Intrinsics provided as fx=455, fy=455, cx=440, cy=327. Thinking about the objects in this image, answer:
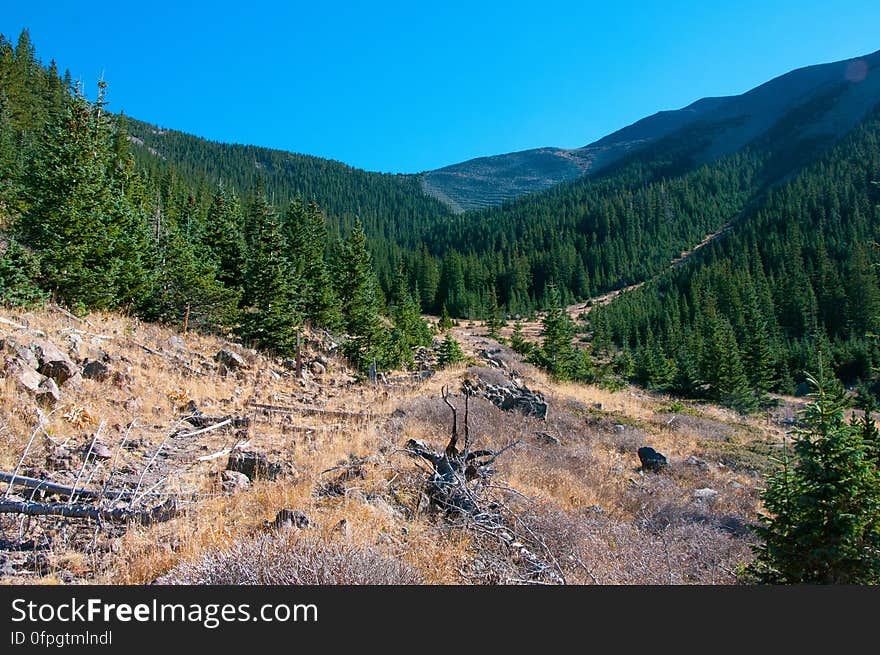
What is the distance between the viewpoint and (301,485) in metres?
6.08

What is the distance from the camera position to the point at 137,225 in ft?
67.9

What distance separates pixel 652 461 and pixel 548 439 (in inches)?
104

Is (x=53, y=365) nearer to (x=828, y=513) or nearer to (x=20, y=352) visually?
(x=20, y=352)

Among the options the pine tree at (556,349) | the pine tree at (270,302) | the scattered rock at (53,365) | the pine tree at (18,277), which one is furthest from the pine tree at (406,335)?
the scattered rock at (53,365)

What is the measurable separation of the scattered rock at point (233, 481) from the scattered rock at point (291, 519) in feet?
4.77

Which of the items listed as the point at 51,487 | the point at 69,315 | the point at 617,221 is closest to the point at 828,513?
the point at 51,487

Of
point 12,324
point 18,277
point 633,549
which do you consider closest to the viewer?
point 633,549

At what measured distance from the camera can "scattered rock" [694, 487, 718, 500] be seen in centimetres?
907

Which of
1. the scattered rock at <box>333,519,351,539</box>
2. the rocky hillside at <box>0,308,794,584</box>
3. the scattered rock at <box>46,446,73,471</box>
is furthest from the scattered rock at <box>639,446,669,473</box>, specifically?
the scattered rock at <box>46,446,73,471</box>

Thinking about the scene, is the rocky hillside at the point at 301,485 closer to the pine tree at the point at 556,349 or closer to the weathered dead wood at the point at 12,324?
the weathered dead wood at the point at 12,324

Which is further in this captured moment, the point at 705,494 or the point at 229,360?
the point at 229,360

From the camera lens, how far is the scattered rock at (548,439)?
11821mm

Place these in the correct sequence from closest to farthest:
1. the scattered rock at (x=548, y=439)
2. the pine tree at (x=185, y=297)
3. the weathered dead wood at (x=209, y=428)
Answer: the weathered dead wood at (x=209, y=428)
the scattered rock at (x=548, y=439)
the pine tree at (x=185, y=297)

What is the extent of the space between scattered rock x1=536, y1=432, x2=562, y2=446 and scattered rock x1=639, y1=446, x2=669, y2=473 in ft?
7.04
